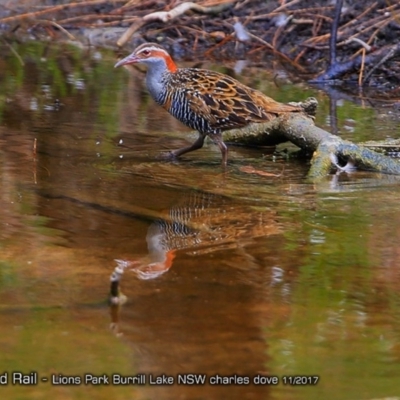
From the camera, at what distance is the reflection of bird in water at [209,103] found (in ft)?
24.7

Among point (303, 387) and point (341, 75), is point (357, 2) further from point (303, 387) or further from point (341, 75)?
point (303, 387)

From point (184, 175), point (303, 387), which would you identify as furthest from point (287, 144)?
point (303, 387)

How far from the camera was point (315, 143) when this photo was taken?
24.5 ft

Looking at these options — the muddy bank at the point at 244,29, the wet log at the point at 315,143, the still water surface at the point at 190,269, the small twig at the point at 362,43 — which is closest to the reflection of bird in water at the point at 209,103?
the wet log at the point at 315,143

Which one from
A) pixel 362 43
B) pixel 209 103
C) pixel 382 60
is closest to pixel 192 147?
pixel 209 103

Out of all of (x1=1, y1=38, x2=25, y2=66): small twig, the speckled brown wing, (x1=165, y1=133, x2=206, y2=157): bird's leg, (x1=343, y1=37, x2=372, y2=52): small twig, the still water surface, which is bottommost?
the still water surface

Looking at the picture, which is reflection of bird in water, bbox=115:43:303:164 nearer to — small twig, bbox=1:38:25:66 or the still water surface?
the still water surface

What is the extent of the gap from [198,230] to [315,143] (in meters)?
2.14

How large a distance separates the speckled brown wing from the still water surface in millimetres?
335

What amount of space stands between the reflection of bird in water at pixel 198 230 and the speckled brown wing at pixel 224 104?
1.24 m

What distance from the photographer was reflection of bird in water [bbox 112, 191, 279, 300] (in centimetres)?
498

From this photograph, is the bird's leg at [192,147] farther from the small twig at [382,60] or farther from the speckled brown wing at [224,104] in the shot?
the small twig at [382,60]

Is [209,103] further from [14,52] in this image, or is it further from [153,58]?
[14,52]

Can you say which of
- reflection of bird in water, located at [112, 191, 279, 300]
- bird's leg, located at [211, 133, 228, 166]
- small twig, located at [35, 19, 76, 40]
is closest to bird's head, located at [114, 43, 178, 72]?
bird's leg, located at [211, 133, 228, 166]
